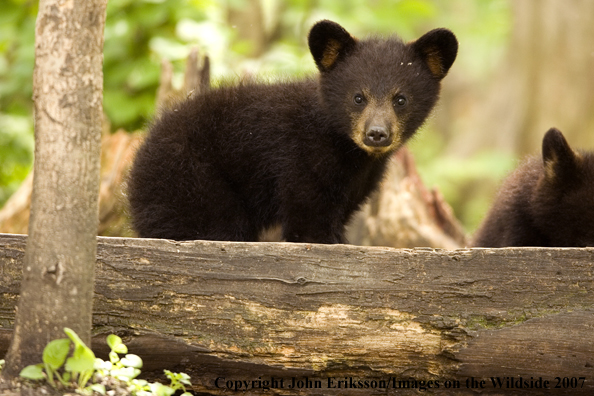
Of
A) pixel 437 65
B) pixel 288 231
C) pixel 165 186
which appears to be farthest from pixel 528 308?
pixel 165 186

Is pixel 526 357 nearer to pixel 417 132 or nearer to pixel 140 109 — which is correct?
pixel 417 132

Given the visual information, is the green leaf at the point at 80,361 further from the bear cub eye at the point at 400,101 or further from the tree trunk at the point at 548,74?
the tree trunk at the point at 548,74

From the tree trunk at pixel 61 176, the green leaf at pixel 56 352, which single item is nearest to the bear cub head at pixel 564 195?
the tree trunk at pixel 61 176

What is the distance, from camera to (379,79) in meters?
4.71

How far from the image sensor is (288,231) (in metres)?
4.55

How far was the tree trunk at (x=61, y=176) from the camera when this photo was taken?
2.84m

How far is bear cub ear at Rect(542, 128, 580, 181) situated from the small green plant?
344 centimetres

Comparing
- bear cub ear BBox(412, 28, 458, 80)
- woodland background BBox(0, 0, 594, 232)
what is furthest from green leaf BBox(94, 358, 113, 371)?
bear cub ear BBox(412, 28, 458, 80)

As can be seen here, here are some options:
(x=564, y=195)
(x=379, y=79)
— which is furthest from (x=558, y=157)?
(x=379, y=79)

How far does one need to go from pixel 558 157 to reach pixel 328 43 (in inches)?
74.9

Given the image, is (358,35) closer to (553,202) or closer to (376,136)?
(553,202)

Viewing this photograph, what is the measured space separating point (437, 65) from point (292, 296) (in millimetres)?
2272

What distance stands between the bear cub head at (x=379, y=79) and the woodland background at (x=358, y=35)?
1.79 ft

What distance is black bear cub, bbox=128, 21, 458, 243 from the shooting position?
15.0 ft
